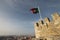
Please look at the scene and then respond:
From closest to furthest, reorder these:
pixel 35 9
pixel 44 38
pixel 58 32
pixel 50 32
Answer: pixel 58 32, pixel 50 32, pixel 44 38, pixel 35 9

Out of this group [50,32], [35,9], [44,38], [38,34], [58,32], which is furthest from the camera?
[35,9]

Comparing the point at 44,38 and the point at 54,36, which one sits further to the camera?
the point at 44,38

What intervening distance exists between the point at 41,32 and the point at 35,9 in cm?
810

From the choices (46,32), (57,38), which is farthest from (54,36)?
(46,32)

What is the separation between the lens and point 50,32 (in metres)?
14.3

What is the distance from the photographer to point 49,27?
14430 mm

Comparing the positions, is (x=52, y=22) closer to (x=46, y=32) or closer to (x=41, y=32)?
(x=46, y=32)

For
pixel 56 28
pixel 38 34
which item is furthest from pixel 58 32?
pixel 38 34

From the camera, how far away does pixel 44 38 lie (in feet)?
50.2

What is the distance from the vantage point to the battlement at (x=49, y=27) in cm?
1323

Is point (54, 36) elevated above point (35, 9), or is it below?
below

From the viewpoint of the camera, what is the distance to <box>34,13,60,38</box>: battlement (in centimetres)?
1323

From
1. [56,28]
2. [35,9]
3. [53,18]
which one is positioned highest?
[35,9]

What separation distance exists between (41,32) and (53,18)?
3186 mm
